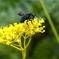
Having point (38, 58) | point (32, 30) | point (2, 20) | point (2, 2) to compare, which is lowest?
point (38, 58)

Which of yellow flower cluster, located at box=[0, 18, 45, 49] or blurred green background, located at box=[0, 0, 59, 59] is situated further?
blurred green background, located at box=[0, 0, 59, 59]

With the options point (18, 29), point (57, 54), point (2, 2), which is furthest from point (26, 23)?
point (2, 2)

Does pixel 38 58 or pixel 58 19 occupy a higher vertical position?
pixel 58 19

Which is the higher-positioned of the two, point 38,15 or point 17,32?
point 38,15

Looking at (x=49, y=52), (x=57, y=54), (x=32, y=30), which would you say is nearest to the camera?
(x=32, y=30)

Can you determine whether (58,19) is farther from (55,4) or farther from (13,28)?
(13,28)

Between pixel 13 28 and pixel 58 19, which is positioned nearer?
pixel 13 28

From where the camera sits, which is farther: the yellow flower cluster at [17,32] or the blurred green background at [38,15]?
the blurred green background at [38,15]

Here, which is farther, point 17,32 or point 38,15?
point 38,15
